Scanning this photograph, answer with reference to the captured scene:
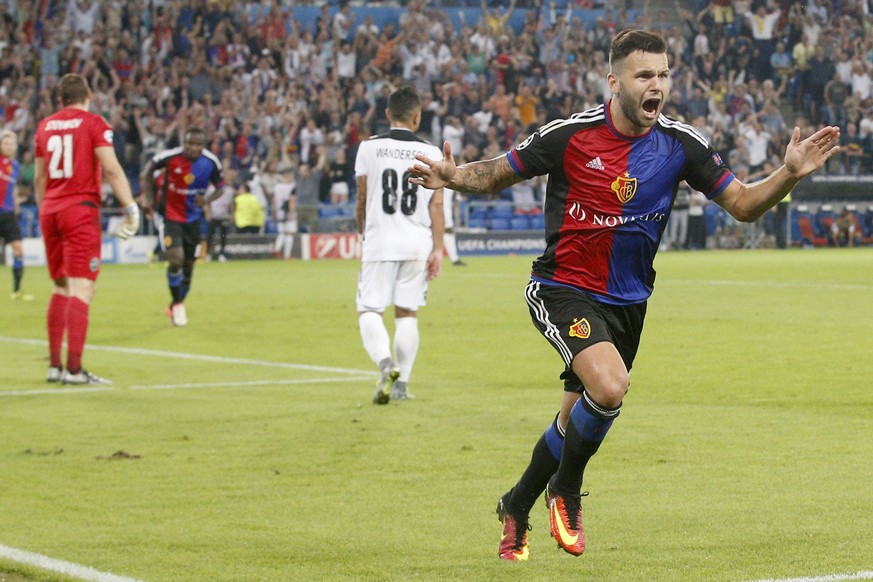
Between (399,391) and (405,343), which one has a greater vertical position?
(405,343)

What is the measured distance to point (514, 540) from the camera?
5746 millimetres

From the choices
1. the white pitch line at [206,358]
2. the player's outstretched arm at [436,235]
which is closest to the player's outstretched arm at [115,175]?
the white pitch line at [206,358]

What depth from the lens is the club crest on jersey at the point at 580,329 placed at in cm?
570

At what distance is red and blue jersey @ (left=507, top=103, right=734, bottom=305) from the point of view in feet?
19.3

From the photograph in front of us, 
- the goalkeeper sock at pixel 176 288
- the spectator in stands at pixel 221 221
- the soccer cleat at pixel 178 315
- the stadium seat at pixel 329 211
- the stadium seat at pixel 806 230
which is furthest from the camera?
the stadium seat at pixel 806 230

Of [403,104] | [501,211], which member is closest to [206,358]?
[403,104]

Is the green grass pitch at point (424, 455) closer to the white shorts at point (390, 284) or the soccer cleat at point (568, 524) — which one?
the soccer cleat at point (568, 524)

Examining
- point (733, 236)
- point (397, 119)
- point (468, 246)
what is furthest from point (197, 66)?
point (397, 119)

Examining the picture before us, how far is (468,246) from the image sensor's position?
119ft

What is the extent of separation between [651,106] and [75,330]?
7.34 meters

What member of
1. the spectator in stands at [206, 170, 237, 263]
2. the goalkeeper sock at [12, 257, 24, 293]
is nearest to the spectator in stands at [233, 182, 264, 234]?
the spectator in stands at [206, 170, 237, 263]

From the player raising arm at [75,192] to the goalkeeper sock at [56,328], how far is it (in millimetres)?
232

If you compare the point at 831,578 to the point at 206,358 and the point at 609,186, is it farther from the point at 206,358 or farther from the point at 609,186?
the point at 206,358

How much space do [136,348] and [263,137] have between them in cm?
2100
